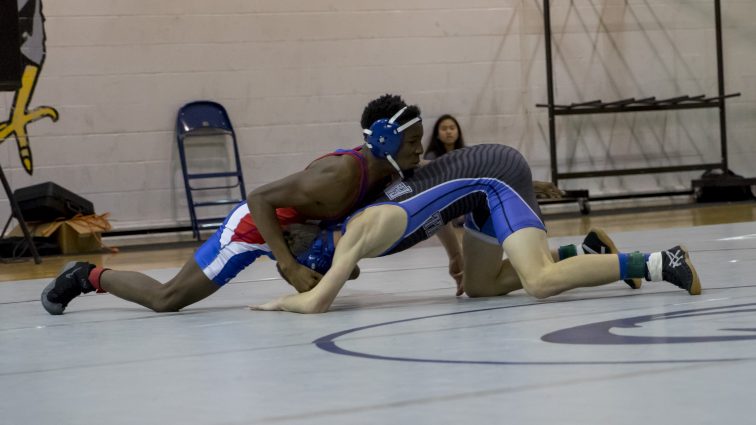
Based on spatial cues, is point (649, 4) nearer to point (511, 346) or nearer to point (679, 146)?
point (679, 146)

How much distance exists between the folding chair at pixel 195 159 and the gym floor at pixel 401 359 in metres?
4.24

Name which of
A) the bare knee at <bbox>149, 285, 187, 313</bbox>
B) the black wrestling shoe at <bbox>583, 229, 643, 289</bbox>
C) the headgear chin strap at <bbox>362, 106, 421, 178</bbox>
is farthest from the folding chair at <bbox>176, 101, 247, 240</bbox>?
the headgear chin strap at <bbox>362, 106, 421, 178</bbox>

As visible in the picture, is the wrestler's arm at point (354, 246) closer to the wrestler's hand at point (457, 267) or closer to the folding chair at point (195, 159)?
the wrestler's hand at point (457, 267)

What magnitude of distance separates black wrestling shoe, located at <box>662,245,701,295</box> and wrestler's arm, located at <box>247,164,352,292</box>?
3.56 feet

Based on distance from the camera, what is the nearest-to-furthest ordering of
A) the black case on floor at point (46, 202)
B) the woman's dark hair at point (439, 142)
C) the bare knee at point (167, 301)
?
the bare knee at point (167, 301) → the black case on floor at point (46, 202) → the woman's dark hair at point (439, 142)

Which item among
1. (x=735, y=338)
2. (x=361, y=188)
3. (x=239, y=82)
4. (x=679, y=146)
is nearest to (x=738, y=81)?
(x=679, y=146)

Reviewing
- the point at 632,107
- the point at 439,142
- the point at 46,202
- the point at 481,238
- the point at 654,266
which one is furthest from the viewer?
the point at 632,107

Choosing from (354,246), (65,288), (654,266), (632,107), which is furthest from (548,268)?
(632,107)

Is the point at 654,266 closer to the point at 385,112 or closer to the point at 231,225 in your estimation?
the point at 385,112

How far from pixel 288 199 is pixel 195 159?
5.53 meters

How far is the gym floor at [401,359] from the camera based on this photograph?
2111mm

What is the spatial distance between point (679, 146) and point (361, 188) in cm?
749

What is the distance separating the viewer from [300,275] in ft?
12.4

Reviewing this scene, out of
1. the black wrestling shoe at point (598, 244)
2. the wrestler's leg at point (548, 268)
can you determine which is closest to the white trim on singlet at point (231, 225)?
the wrestler's leg at point (548, 268)
